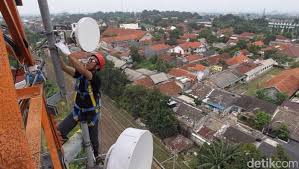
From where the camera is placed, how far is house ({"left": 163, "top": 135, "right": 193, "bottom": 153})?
41.3 ft

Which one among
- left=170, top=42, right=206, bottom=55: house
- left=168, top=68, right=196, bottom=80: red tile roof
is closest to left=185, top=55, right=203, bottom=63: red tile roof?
left=170, top=42, right=206, bottom=55: house

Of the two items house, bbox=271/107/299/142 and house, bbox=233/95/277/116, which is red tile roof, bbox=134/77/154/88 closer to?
house, bbox=233/95/277/116

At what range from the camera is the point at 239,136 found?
40.4 feet

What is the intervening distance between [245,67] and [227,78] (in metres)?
3.38

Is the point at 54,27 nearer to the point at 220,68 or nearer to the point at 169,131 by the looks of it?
the point at 169,131

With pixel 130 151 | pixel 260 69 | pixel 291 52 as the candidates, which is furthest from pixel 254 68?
pixel 130 151

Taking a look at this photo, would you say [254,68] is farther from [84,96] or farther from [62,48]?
[62,48]

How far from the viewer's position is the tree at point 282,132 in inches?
499

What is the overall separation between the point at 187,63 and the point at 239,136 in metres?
14.5

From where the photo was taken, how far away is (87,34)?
2.44 meters

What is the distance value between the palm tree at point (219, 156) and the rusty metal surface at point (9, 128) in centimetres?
986

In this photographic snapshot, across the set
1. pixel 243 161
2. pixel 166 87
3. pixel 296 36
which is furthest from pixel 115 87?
pixel 296 36

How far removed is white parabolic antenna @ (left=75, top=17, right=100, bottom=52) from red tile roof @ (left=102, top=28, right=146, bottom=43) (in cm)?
3565

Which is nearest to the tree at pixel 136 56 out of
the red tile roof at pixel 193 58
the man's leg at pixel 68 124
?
the red tile roof at pixel 193 58
